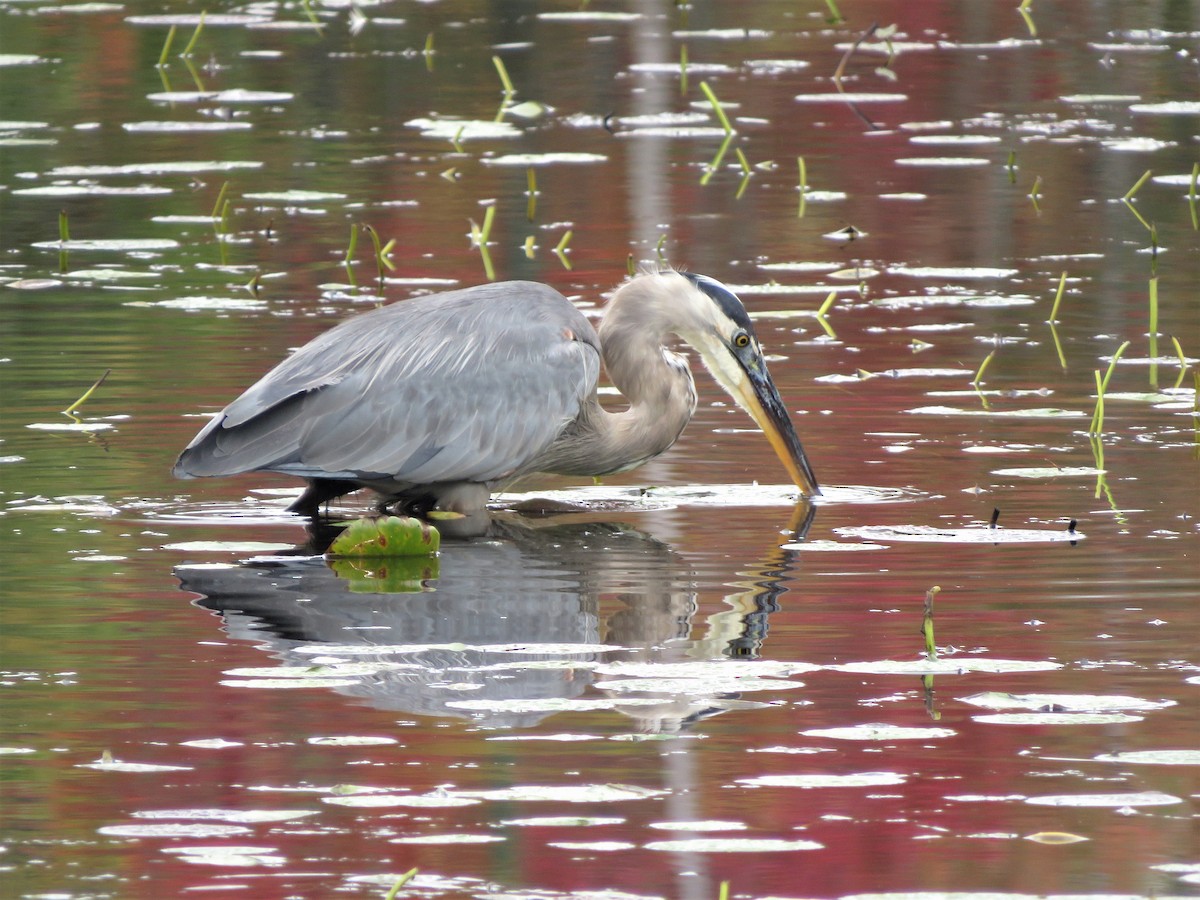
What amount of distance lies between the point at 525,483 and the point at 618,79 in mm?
9846

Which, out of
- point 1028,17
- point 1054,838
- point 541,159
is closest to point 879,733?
point 1054,838

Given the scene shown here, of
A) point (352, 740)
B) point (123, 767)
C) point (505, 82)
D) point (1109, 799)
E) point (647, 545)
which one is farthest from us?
point (505, 82)

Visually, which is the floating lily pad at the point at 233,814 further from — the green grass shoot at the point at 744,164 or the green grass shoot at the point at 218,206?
the green grass shoot at the point at 744,164

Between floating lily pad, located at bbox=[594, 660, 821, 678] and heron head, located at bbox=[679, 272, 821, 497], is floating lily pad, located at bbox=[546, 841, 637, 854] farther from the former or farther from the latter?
heron head, located at bbox=[679, 272, 821, 497]

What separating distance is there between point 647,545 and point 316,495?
119 cm

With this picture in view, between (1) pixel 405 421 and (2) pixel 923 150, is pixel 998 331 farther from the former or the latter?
(2) pixel 923 150

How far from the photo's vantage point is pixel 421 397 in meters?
7.75

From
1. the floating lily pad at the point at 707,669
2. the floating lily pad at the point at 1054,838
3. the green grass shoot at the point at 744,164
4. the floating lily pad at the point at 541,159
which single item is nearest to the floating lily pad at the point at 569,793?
the floating lily pad at the point at 1054,838

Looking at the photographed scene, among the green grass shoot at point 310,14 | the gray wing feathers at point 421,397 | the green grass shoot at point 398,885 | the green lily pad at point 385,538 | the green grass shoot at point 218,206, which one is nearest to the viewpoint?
the green grass shoot at point 398,885

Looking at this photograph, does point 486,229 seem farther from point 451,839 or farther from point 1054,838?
point 1054,838

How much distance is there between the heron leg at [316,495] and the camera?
305 inches

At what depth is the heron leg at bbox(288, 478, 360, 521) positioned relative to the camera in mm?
7734

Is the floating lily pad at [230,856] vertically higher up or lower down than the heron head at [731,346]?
lower down

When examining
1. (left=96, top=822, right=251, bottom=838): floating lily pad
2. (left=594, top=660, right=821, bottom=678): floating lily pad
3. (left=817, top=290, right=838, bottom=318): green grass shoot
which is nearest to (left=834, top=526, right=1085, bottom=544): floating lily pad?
(left=594, top=660, right=821, bottom=678): floating lily pad
